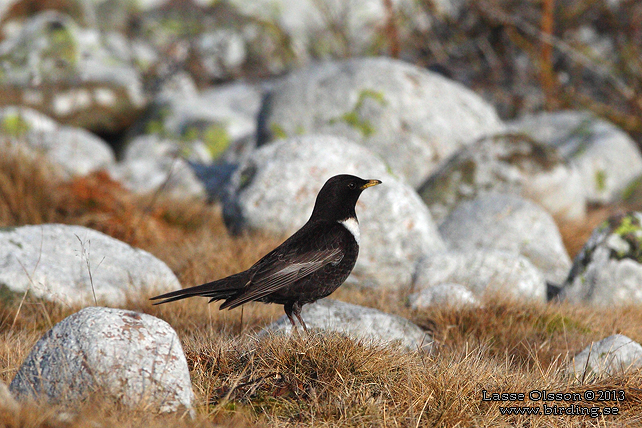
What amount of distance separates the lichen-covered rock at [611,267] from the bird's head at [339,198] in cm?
257

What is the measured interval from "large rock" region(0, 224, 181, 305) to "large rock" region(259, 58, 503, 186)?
3608 millimetres

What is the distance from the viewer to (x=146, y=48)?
20.5 m

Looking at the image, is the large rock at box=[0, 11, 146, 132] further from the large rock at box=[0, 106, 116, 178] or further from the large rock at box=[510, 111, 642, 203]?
the large rock at box=[510, 111, 642, 203]

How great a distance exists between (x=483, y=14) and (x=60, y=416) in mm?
9915

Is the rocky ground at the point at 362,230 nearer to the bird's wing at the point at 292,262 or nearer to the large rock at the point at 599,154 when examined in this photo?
the large rock at the point at 599,154

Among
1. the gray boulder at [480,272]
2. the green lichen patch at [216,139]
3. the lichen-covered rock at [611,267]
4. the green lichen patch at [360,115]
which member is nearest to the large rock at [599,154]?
the green lichen patch at [360,115]

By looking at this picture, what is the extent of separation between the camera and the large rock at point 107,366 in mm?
2688

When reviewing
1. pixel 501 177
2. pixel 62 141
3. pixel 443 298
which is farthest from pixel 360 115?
pixel 62 141

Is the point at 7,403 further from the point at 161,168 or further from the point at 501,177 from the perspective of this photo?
the point at 161,168

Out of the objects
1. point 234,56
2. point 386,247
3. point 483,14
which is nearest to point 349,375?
point 386,247

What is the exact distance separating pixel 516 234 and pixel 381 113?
226 centimetres

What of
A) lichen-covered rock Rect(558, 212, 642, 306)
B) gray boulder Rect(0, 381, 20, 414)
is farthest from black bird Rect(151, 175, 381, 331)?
lichen-covered rock Rect(558, 212, 642, 306)

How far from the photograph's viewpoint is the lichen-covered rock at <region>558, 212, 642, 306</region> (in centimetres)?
545

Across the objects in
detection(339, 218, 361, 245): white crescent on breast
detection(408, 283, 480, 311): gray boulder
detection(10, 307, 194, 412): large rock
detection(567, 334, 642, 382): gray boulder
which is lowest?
detection(408, 283, 480, 311): gray boulder
